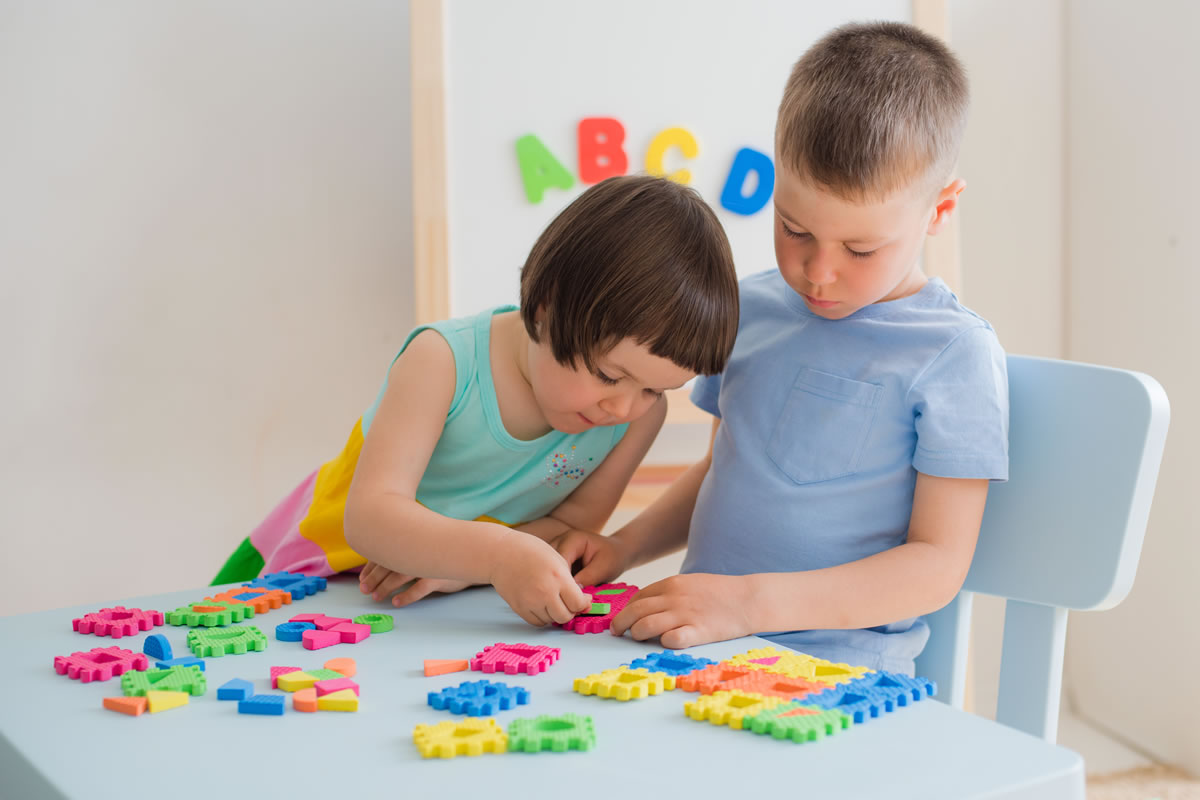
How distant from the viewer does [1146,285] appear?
1692 millimetres

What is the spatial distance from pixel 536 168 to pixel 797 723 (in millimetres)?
1146

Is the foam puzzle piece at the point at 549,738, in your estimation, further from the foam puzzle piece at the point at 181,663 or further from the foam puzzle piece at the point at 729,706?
the foam puzzle piece at the point at 181,663

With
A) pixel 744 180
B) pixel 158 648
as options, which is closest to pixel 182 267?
pixel 744 180

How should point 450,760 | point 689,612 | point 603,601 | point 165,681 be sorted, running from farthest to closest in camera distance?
point 603,601
point 689,612
point 165,681
point 450,760

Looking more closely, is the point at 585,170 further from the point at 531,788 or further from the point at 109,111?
the point at 531,788

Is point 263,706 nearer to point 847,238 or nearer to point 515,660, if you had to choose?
point 515,660

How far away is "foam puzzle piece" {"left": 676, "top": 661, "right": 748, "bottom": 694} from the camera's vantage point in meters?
0.53

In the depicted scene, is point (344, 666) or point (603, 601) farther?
point (603, 601)

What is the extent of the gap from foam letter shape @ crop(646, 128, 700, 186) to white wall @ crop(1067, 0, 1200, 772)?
80cm

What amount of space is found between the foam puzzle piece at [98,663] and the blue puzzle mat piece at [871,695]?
0.39 m

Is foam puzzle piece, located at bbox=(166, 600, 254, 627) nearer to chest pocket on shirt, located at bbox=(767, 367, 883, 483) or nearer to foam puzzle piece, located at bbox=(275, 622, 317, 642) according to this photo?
foam puzzle piece, located at bbox=(275, 622, 317, 642)

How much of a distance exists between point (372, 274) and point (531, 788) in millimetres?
1337

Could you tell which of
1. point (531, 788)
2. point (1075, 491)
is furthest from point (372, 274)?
point (531, 788)

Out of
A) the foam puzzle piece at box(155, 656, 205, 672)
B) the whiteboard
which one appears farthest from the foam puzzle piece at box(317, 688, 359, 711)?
the whiteboard
